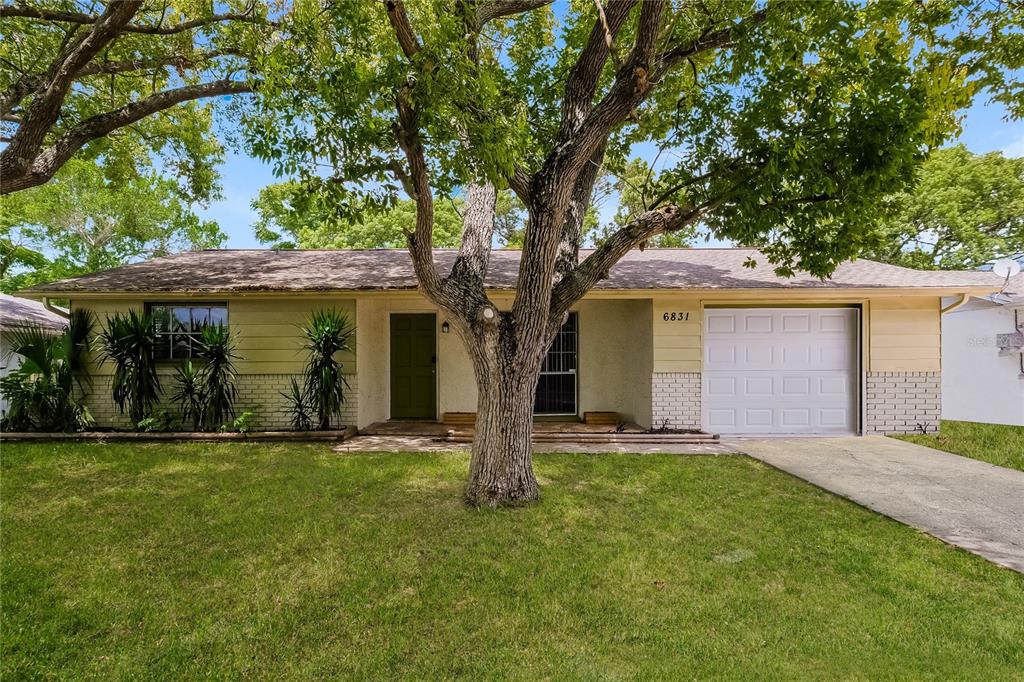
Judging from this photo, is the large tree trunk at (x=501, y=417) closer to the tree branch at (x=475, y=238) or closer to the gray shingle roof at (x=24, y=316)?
the tree branch at (x=475, y=238)

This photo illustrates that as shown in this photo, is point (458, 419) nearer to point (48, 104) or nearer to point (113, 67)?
point (48, 104)

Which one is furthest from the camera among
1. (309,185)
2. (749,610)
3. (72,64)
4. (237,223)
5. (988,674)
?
(237,223)

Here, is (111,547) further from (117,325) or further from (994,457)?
(994,457)

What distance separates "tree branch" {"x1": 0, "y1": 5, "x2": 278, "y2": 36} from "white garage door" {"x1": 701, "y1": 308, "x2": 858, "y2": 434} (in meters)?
9.04

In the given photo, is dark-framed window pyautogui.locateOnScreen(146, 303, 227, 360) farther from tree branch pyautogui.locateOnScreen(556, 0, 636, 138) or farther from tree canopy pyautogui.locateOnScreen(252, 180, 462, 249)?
tree canopy pyautogui.locateOnScreen(252, 180, 462, 249)

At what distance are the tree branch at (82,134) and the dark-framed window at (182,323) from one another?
2.83m

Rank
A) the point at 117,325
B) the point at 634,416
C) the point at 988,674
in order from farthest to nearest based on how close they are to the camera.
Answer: the point at 634,416
the point at 117,325
the point at 988,674

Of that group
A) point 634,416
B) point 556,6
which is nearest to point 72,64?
point 556,6

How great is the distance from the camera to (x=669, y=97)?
588 centimetres

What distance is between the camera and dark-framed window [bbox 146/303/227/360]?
8.46 m

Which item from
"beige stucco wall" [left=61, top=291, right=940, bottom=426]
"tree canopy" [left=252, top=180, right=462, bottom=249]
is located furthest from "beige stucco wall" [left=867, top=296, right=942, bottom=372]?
"tree canopy" [left=252, top=180, right=462, bottom=249]

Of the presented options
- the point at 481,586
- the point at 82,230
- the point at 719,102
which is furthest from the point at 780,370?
the point at 82,230

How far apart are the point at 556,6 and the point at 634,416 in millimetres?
7374

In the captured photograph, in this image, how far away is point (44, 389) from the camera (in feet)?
25.4
